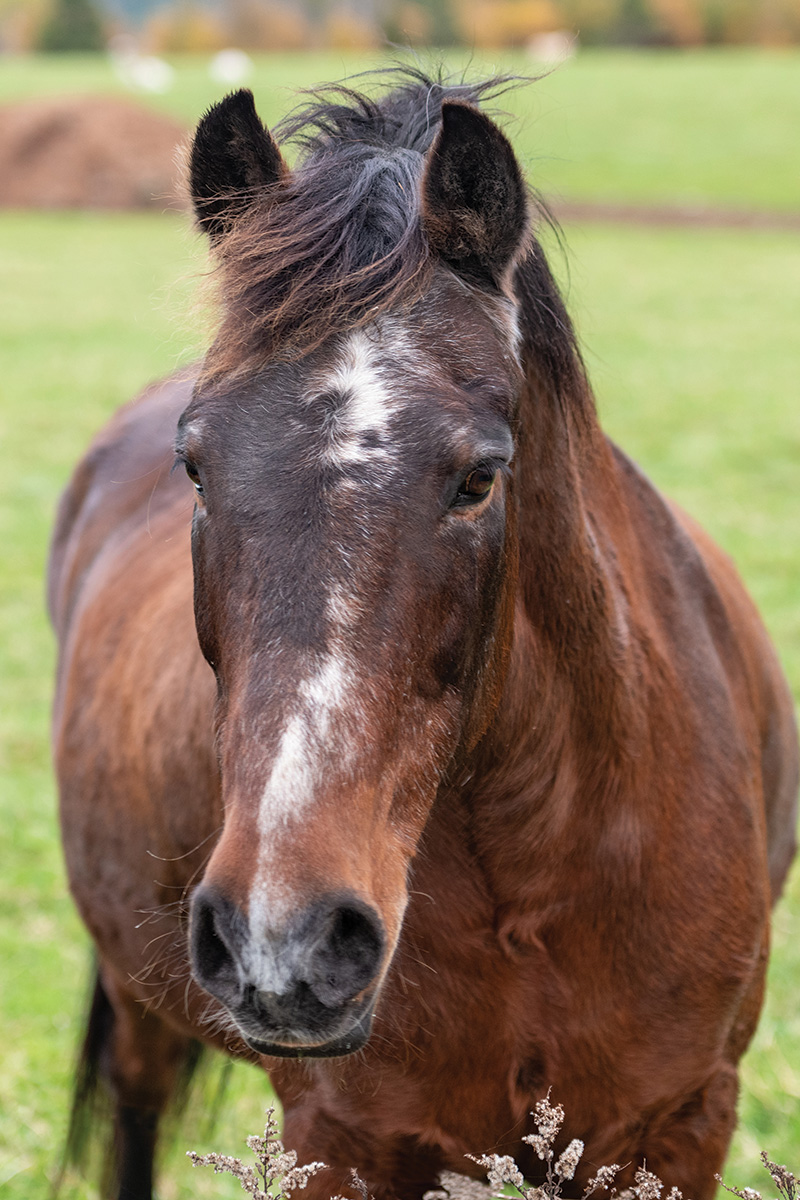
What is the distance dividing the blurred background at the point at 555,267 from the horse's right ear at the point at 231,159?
0.09 meters

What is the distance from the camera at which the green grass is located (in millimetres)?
28703

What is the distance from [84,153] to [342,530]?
96.7 ft

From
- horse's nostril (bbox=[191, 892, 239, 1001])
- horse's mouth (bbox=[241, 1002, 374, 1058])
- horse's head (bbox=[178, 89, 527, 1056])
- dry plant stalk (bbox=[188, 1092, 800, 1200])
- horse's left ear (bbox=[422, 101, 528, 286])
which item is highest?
horse's left ear (bbox=[422, 101, 528, 286])

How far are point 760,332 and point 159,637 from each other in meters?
14.1

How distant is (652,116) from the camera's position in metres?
36.4

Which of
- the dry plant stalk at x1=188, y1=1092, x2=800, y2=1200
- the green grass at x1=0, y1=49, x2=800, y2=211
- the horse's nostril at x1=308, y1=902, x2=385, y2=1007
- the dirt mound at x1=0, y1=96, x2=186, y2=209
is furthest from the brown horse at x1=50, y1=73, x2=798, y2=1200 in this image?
the dirt mound at x1=0, y1=96, x2=186, y2=209

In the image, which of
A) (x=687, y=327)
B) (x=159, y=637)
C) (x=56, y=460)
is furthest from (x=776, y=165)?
(x=159, y=637)

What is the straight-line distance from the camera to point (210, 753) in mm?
2553

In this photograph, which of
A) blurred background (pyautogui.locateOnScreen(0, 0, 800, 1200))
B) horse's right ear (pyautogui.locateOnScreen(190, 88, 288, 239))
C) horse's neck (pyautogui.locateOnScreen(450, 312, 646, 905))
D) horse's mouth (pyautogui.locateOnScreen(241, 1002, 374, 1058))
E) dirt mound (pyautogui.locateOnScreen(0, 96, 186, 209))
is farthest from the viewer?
dirt mound (pyautogui.locateOnScreen(0, 96, 186, 209))

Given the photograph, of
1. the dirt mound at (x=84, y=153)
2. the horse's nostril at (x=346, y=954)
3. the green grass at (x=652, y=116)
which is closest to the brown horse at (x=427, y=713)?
the horse's nostril at (x=346, y=954)

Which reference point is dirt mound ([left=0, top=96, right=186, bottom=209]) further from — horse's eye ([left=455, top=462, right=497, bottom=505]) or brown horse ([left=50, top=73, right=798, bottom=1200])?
horse's eye ([left=455, top=462, right=497, bottom=505])

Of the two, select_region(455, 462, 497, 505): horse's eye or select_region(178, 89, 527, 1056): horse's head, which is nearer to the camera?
select_region(178, 89, 527, 1056): horse's head

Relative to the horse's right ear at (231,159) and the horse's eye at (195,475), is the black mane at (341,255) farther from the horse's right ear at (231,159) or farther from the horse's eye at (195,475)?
the horse's eye at (195,475)

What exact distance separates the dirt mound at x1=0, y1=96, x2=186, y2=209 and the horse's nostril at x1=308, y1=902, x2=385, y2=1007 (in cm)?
2737
